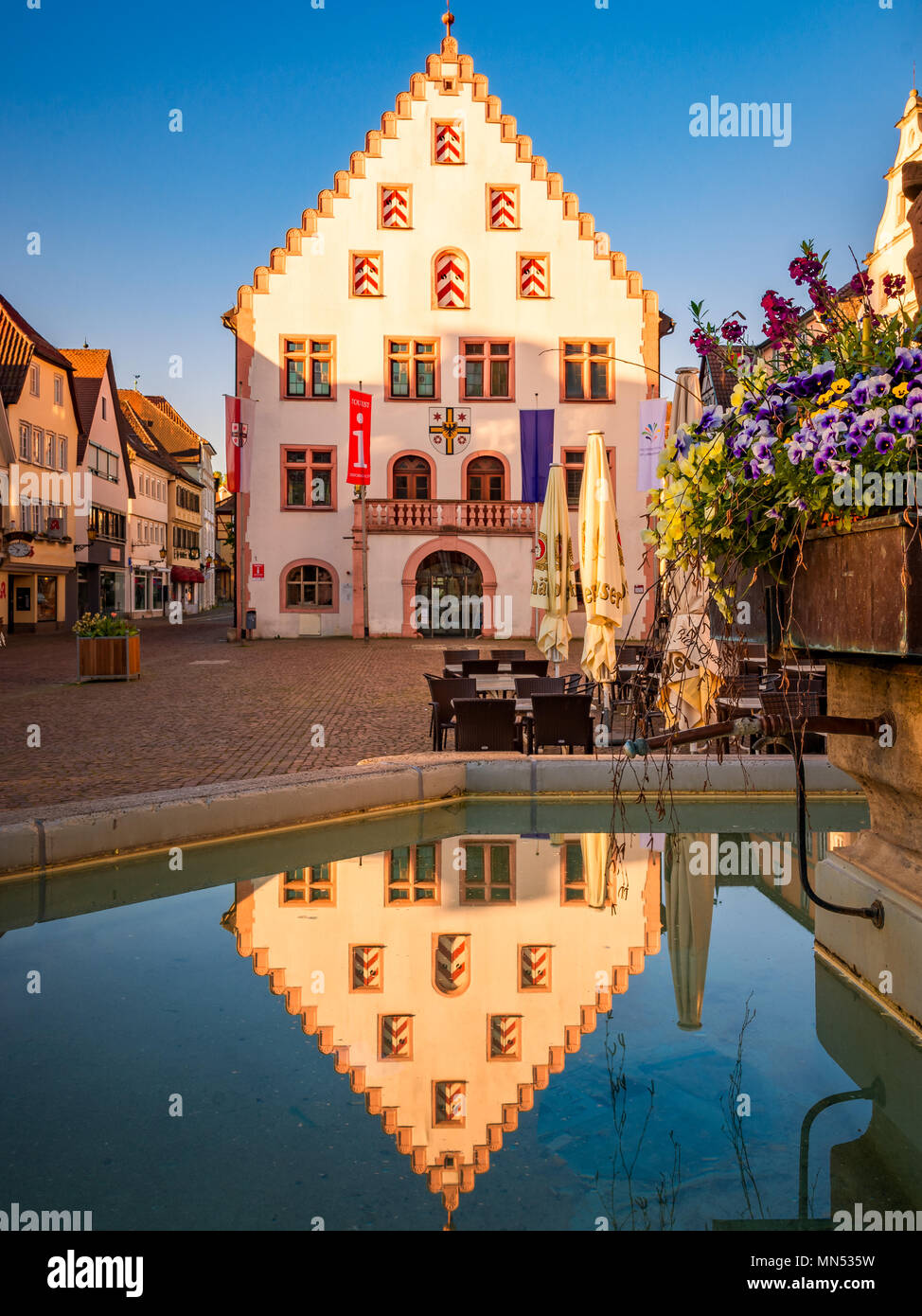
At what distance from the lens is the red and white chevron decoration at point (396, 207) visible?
109 ft

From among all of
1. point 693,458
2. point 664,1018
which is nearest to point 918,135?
point 693,458

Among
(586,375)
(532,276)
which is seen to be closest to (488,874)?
(586,375)

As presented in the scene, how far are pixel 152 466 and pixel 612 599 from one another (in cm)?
5296

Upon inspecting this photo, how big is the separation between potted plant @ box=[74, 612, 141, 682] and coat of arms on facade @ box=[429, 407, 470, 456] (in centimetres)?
1774

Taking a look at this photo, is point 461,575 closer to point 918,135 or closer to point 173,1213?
point 918,135

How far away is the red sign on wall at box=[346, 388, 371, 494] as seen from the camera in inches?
1185

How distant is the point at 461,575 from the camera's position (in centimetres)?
3406

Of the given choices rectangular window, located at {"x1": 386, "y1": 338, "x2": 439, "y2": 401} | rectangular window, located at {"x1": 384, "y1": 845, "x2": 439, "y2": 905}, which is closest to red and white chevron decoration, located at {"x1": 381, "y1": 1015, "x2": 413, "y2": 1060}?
rectangular window, located at {"x1": 384, "y1": 845, "x2": 439, "y2": 905}

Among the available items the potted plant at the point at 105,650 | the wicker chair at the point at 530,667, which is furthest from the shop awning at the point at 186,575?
the wicker chair at the point at 530,667

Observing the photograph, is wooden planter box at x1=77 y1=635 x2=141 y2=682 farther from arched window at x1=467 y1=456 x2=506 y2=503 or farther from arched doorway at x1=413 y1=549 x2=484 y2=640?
arched window at x1=467 y1=456 x2=506 y2=503

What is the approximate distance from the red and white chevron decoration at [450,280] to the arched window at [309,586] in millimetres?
9151

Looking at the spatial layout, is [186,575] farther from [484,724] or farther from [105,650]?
[484,724]

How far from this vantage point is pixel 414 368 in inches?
1325

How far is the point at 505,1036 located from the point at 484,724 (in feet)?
17.0
